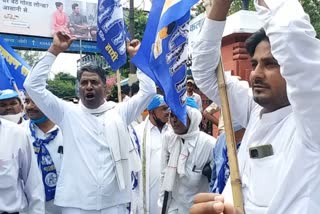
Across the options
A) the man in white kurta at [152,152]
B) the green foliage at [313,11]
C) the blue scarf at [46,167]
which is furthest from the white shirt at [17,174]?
the green foliage at [313,11]

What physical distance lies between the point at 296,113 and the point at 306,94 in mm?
87

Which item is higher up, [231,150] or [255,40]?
[255,40]

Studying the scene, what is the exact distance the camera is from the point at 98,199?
4086 millimetres

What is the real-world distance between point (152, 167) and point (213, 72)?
2.93 m

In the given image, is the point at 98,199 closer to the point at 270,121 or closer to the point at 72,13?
the point at 270,121

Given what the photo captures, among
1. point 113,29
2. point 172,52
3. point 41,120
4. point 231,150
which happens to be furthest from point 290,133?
point 113,29

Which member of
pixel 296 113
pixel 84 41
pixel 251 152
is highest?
pixel 296 113

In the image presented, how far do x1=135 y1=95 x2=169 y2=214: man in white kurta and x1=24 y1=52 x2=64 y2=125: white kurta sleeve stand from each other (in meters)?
1.42

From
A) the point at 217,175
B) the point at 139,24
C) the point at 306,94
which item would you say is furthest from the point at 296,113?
the point at 139,24

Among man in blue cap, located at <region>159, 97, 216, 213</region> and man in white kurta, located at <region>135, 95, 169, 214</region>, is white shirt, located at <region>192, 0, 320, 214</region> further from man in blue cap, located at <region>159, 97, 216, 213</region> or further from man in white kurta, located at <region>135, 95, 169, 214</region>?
man in white kurta, located at <region>135, 95, 169, 214</region>

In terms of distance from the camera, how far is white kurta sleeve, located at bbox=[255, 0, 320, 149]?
72.0 inches

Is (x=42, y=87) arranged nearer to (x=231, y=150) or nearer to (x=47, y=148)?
(x=47, y=148)

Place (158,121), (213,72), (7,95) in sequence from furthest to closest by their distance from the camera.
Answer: (158,121), (7,95), (213,72)

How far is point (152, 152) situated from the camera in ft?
17.6
